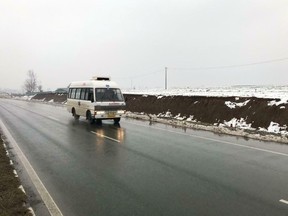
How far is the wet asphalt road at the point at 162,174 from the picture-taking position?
616cm

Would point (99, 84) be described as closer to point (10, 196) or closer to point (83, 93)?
point (83, 93)

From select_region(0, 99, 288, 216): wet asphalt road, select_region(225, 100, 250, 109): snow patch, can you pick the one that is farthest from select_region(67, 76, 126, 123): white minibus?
select_region(225, 100, 250, 109): snow patch

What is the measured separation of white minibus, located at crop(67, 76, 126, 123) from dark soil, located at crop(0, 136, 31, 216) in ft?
37.3

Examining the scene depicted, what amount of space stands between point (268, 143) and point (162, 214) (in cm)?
840

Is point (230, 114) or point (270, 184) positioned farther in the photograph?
point (230, 114)

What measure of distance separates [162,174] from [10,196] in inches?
136

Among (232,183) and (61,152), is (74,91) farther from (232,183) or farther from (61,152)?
(232,183)

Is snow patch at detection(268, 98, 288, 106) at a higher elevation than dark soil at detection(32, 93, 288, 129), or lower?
higher

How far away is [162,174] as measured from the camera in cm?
838

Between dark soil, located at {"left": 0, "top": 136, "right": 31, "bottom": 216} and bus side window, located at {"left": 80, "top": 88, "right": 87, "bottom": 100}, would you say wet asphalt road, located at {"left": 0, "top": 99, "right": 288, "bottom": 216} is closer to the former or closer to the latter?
dark soil, located at {"left": 0, "top": 136, "right": 31, "bottom": 216}

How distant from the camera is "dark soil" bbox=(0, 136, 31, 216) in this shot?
5.99m

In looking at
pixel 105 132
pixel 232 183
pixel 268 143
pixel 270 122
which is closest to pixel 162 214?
pixel 232 183

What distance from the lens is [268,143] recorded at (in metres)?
12.9

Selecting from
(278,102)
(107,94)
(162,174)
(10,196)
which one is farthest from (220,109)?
(10,196)
